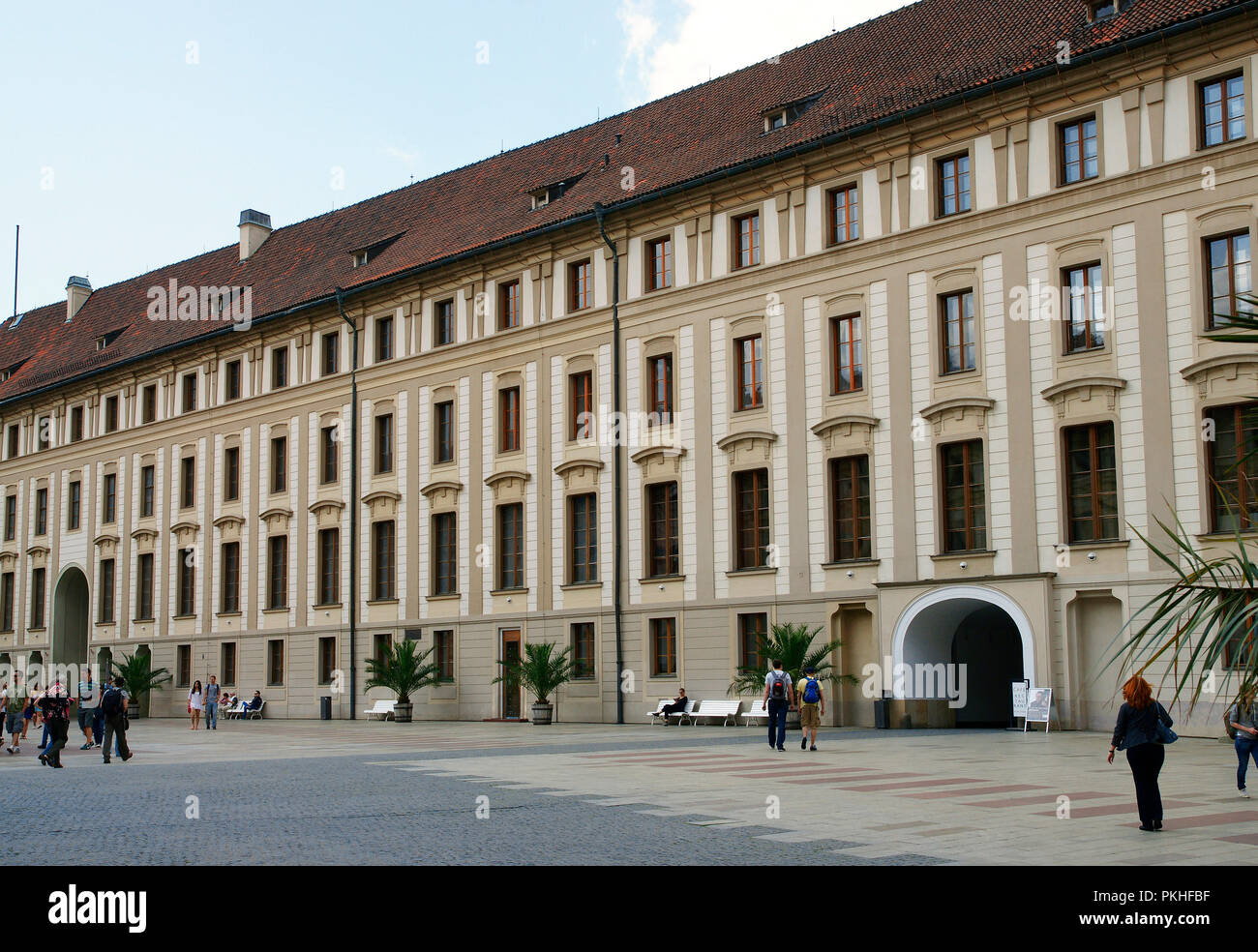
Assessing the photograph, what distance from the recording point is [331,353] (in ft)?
159

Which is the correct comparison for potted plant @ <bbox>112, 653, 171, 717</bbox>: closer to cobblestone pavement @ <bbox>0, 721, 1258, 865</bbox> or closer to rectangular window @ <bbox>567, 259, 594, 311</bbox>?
rectangular window @ <bbox>567, 259, 594, 311</bbox>

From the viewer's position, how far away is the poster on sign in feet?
96.0

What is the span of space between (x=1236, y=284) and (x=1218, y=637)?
23.4 metres

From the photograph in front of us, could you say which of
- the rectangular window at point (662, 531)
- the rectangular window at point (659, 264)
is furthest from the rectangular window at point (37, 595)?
the rectangular window at point (659, 264)

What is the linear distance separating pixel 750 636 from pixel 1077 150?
46.6 ft

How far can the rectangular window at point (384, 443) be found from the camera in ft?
151

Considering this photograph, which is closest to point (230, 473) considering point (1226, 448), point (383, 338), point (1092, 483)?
point (383, 338)

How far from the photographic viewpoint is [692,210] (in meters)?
37.8

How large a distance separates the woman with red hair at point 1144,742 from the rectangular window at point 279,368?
135 feet

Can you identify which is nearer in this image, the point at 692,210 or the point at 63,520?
the point at 692,210

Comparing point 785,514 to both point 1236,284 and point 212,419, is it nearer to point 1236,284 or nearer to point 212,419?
point 1236,284

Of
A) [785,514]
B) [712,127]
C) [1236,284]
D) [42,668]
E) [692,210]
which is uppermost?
[712,127]

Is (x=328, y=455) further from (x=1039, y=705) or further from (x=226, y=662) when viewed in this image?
(x=1039, y=705)
